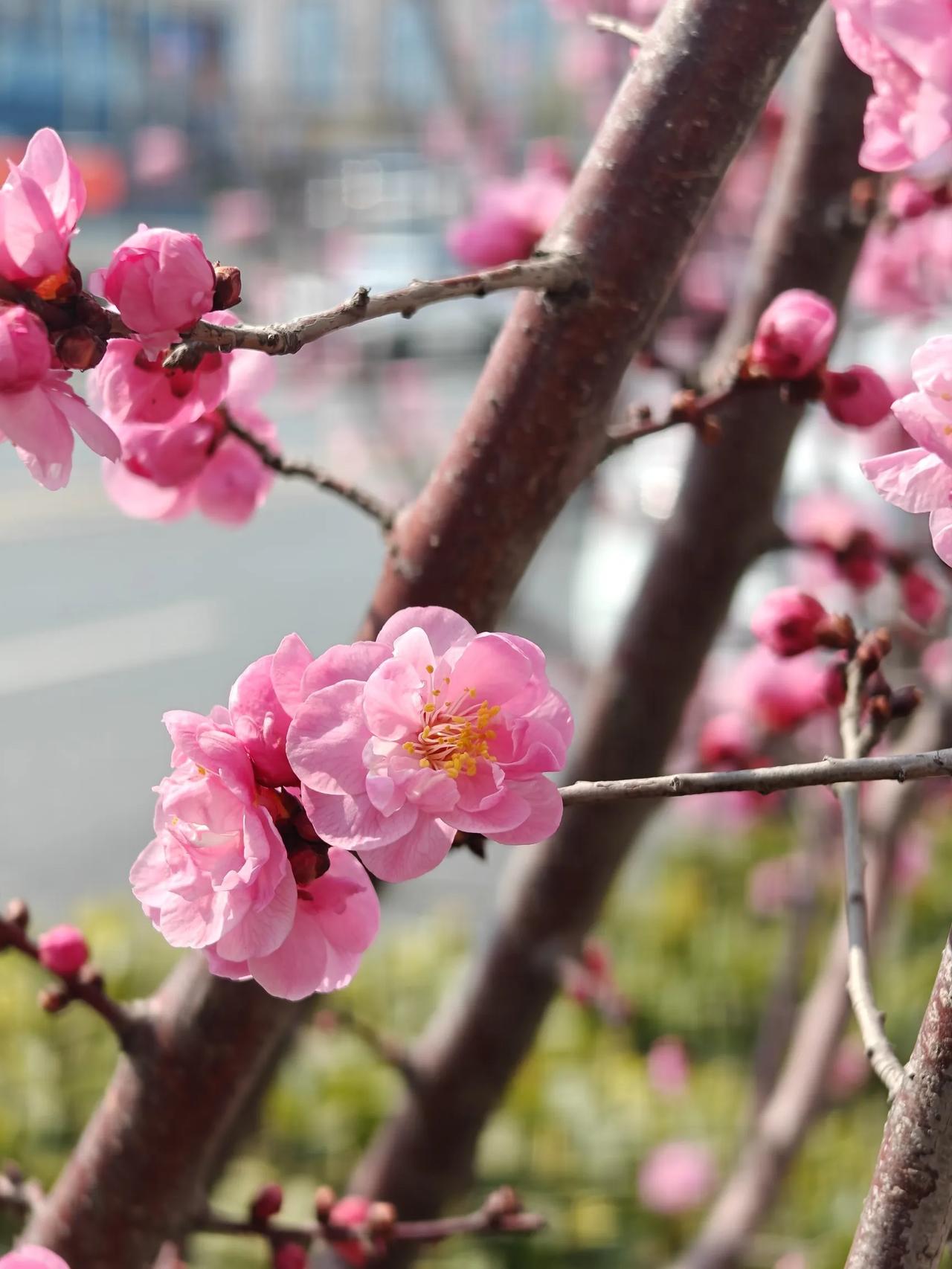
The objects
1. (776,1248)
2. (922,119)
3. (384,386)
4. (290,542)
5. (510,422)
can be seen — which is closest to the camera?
(922,119)

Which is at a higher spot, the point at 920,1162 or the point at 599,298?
the point at 599,298

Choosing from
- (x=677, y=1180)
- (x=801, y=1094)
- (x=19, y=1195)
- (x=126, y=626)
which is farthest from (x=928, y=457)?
(x=126, y=626)

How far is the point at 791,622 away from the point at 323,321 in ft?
1.87

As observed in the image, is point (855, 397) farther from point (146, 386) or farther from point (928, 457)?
point (146, 386)

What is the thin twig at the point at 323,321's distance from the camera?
0.66m

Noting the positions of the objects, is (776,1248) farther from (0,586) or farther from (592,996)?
(0,586)

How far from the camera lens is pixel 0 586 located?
8570 millimetres

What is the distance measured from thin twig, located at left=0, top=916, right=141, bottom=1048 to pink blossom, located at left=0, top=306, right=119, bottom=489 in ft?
1.64

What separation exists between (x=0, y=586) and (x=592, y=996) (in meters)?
7.34

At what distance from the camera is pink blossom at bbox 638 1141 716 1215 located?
9.84ft

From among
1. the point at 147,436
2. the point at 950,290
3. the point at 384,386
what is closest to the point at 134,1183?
the point at 147,436

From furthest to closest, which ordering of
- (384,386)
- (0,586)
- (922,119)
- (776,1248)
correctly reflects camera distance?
(0,586) < (384,386) < (776,1248) < (922,119)

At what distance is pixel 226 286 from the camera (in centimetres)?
72

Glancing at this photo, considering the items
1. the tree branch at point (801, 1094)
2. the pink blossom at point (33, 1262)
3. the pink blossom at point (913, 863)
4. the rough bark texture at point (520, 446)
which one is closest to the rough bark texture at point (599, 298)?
the rough bark texture at point (520, 446)
